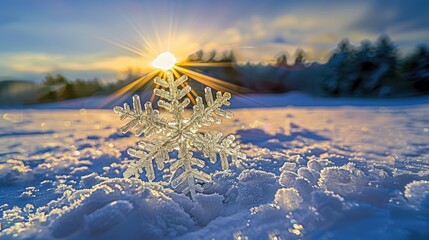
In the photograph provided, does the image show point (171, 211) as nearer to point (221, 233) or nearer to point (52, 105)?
point (221, 233)

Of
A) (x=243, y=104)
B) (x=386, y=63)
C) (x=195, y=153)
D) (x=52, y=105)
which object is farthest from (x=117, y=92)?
(x=386, y=63)

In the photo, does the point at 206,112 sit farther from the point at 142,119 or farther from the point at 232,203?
the point at 232,203

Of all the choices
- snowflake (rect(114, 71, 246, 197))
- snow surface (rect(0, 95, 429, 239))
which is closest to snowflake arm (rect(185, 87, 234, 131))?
snowflake (rect(114, 71, 246, 197))

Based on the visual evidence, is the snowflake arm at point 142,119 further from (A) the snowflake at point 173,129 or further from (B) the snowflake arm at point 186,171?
(B) the snowflake arm at point 186,171

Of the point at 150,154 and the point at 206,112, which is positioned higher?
the point at 206,112

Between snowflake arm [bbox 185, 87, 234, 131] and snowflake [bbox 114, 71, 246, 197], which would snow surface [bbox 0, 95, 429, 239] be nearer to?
snowflake [bbox 114, 71, 246, 197]

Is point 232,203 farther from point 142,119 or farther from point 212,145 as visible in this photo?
point 142,119

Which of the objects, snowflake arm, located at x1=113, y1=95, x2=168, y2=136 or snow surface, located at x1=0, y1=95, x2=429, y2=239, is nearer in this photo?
snow surface, located at x1=0, y1=95, x2=429, y2=239

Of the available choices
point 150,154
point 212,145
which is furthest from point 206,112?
point 150,154

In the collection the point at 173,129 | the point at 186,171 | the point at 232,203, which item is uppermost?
the point at 173,129

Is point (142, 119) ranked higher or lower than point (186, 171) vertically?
higher

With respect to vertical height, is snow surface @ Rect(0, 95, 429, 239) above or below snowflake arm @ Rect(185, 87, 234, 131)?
below
